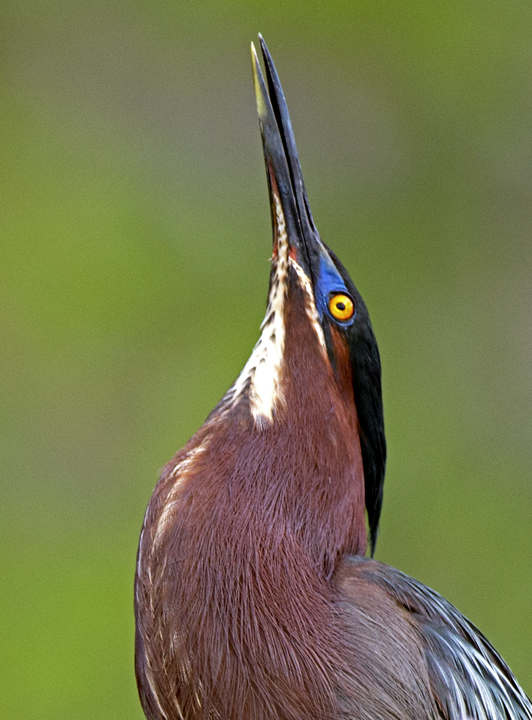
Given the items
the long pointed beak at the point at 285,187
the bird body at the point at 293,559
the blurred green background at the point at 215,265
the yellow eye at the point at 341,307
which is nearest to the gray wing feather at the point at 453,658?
the bird body at the point at 293,559

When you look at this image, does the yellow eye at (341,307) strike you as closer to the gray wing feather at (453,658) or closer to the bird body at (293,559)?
the bird body at (293,559)

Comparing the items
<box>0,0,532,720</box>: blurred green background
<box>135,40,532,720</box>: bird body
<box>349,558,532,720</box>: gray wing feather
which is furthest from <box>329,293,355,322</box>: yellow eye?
<box>0,0,532,720</box>: blurred green background

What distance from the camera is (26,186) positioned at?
2508 millimetres

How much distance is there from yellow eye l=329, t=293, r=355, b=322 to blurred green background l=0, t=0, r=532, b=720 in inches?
49.7

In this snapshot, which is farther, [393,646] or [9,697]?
[9,697]

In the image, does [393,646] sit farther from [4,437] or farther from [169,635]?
[4,437]

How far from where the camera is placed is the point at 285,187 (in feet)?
3.87

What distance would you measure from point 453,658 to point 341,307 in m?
0.42

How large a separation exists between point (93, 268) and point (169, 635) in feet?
5.38

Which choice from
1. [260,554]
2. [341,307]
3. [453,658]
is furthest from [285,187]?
[453,658]

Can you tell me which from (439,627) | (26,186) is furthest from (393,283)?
(439,627)

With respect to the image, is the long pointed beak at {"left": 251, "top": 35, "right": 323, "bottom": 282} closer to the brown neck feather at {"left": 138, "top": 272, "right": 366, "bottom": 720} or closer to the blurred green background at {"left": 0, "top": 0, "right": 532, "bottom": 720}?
the brown neck feather at {"left": 138, "top": 272, "right": 366, "bottom": 720}

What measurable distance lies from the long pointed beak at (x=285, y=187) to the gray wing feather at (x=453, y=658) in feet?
1.29

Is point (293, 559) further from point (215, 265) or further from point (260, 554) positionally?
point (215, 265)
